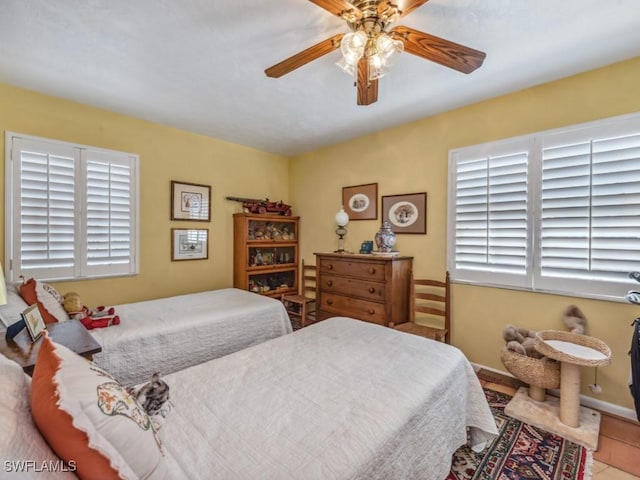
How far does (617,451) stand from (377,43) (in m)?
2.75

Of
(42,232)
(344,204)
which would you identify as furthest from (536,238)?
(42,232)

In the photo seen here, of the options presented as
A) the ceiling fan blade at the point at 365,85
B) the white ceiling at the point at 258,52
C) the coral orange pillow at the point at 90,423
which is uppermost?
the white ceiling at the point at 258,52

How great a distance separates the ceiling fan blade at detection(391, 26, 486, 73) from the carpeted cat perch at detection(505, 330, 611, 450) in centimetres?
190

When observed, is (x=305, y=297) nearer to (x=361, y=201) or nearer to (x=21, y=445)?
(x=361, y=201)

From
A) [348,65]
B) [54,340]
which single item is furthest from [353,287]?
[54,340]

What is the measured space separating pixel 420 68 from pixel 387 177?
1.37m

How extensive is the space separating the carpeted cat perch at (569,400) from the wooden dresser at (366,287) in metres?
1.14

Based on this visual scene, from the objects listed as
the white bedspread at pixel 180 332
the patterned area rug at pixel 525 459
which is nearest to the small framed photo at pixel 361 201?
the white bedspread at pixel 180 332

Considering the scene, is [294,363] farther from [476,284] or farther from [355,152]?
[355,152]

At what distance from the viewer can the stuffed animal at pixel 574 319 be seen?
7.01 ft

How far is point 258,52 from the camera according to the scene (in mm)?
1914

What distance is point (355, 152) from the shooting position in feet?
12.1

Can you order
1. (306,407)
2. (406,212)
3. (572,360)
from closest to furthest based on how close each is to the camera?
(306,407), (572,360), (406,212)

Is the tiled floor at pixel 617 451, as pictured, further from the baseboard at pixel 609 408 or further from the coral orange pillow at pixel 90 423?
the coral orange pillow at pixel 90 423
